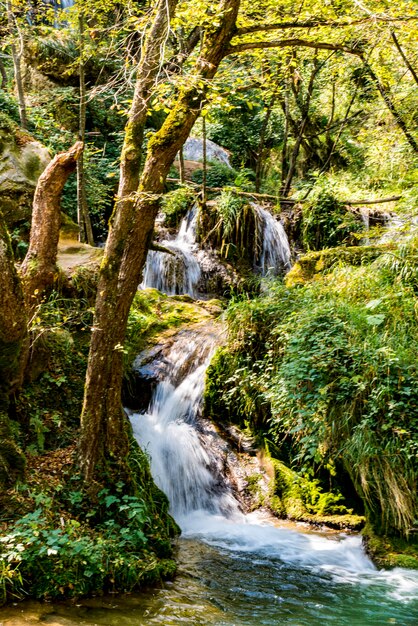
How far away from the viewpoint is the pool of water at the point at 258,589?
11.7ft

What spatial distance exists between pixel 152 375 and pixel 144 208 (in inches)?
147

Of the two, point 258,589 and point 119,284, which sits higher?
point 119,284

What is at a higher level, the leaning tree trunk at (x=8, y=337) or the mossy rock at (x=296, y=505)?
the leaning tree trunk at (x=8, y=337)

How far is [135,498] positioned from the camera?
181 inches

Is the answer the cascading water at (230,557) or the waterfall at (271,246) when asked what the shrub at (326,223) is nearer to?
the waterfall at (271,246)

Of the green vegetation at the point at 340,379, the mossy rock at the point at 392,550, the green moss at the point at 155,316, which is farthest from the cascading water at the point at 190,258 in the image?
the mossy rock at the point at 392,550

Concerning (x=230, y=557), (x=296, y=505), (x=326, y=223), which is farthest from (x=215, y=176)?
(x=230, y=557)

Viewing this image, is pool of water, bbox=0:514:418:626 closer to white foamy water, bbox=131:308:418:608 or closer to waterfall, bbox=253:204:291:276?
white foamy water, bbox=131:308:418:608

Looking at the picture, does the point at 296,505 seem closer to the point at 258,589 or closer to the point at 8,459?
the point at 258,589

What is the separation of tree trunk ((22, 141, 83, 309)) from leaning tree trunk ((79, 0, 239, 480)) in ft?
3.44

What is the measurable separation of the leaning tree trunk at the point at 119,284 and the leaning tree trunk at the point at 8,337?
0.60 metres

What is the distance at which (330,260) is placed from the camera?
29.3 feet

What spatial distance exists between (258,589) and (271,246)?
877 centimetres

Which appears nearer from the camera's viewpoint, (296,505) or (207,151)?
(296,505)
